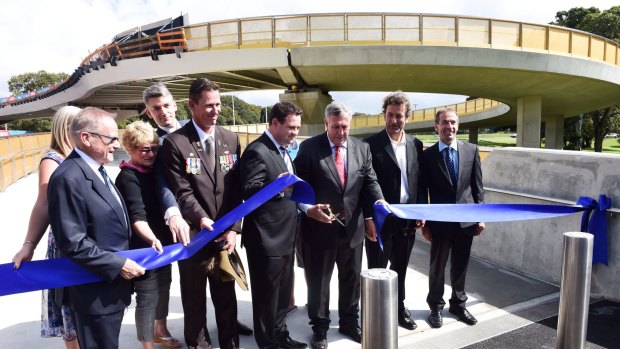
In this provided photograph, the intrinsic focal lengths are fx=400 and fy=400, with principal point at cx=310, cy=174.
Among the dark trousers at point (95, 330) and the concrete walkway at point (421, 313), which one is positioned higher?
the dark trousers at point (95, 330)

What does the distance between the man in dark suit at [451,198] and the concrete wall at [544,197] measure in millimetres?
1314

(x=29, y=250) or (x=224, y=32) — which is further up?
(x=224, y=32)

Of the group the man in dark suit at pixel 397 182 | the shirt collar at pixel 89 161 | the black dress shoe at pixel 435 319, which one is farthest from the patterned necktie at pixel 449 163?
the shirt collar at pixel 89 161

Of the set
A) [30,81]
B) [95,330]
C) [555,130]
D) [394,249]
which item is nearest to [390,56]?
[394,249]

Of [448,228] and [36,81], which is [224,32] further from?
[36,81]

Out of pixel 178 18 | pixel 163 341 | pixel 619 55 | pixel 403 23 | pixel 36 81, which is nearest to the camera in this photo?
pixel 163 341

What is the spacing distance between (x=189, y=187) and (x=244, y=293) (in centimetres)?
209

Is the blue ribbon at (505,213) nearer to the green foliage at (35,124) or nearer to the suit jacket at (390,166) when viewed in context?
the suit jacket at (390,166)

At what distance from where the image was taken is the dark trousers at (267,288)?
3.07 m

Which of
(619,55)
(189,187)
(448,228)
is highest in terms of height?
(619,55)

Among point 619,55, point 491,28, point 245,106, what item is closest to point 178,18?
point 491,28

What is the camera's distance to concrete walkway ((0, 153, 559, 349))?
136 inches

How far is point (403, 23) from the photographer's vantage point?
16.5 m

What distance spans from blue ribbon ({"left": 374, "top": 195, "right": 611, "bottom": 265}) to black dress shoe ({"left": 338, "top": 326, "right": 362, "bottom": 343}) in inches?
30.5
